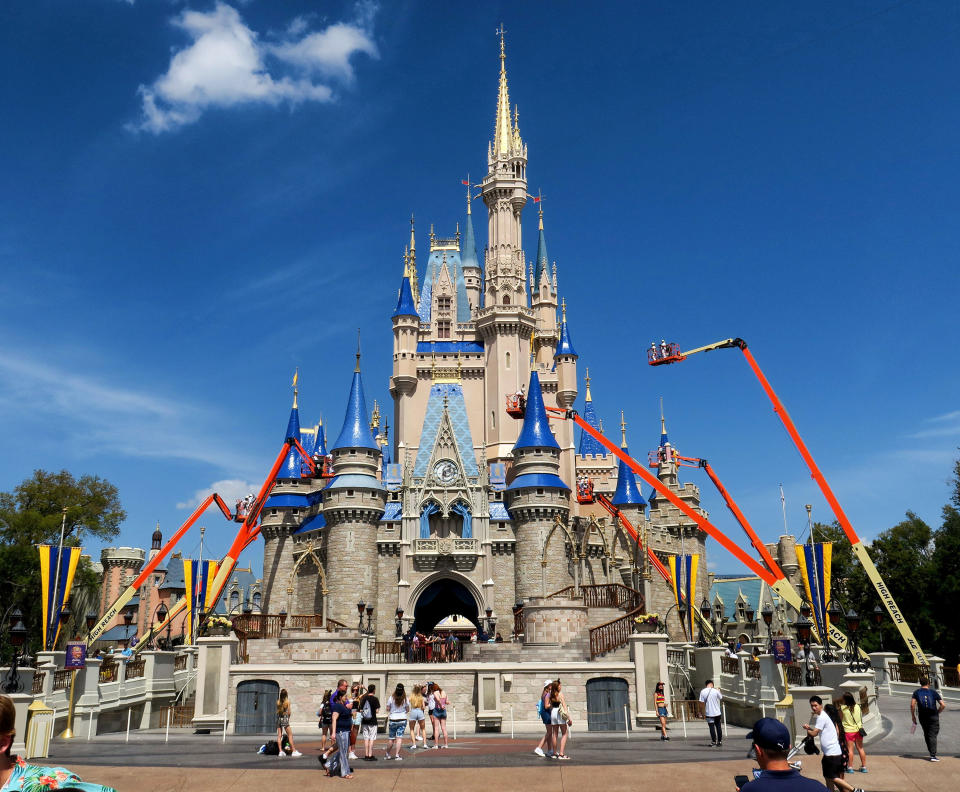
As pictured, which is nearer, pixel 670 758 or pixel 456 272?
pixel 670 758

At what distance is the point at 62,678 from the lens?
78.5ft

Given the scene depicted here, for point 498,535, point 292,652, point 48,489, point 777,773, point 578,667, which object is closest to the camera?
point 777,773

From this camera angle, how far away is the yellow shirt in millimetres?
13773

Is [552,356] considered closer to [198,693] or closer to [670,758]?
[198,693]

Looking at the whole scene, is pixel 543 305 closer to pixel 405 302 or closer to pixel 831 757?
pixel 405 302

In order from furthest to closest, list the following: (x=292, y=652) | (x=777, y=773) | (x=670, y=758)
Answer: (x=292, y=652) < (x=670, y=758) < (x=777, y=773)

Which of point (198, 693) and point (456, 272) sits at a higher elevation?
point (456, 272)

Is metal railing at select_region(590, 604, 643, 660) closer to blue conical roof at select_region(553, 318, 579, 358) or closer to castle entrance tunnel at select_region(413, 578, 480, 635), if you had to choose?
castle entrance tunnel at select_region(413, 578, 480, 635)

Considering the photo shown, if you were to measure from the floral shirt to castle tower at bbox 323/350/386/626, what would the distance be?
41.3 metres

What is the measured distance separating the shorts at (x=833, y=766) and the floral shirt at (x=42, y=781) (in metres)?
9.86

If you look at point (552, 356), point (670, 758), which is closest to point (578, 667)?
point (670, 758)

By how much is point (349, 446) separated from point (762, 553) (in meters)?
24.5

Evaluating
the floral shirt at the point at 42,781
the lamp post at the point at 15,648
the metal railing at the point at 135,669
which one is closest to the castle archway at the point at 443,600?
the metal railing at the point at 135,669

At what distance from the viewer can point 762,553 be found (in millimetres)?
38250
